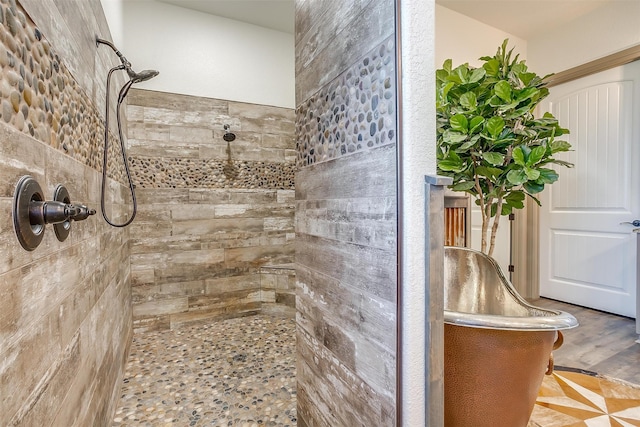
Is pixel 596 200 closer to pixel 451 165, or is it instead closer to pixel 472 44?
pixel 472 44

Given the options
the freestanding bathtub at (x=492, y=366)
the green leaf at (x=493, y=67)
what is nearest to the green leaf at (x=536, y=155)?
the green leaf at (x=493, y=67)

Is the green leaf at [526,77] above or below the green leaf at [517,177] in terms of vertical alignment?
above

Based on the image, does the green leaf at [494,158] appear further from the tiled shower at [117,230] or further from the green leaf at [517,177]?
the tiled shower at [117,230]

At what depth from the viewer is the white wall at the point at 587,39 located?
272cm

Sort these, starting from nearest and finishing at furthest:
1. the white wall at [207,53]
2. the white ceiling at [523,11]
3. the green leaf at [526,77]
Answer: the green leaf at [526,77]
the white wall at [207,53]
the white ceiling at [523,11]

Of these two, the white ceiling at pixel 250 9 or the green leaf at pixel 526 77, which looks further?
the white ceiling at pixel 250 9

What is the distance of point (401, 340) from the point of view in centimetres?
82

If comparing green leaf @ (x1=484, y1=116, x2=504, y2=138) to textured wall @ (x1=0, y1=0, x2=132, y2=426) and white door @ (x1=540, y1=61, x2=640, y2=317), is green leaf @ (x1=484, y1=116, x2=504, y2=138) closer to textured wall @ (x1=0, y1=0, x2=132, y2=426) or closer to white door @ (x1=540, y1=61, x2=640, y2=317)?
textured wall @ (x1=0, y1=0, x2=132, y2=426)

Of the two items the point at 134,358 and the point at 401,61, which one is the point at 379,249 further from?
the point at 134,358

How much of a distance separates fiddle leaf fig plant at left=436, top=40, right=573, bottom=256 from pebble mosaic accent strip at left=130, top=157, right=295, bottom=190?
6.06 feet

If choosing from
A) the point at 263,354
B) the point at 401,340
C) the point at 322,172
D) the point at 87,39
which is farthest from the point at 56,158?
the point at 263,354

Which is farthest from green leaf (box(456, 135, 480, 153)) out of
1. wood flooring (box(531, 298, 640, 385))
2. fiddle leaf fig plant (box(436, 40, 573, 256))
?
wood flooring (box(531, 298, 640, 385))

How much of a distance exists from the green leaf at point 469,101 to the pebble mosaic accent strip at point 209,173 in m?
1.96

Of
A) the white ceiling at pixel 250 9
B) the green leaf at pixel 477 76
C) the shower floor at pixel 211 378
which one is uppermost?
the white ceiling at pixel 250 9
